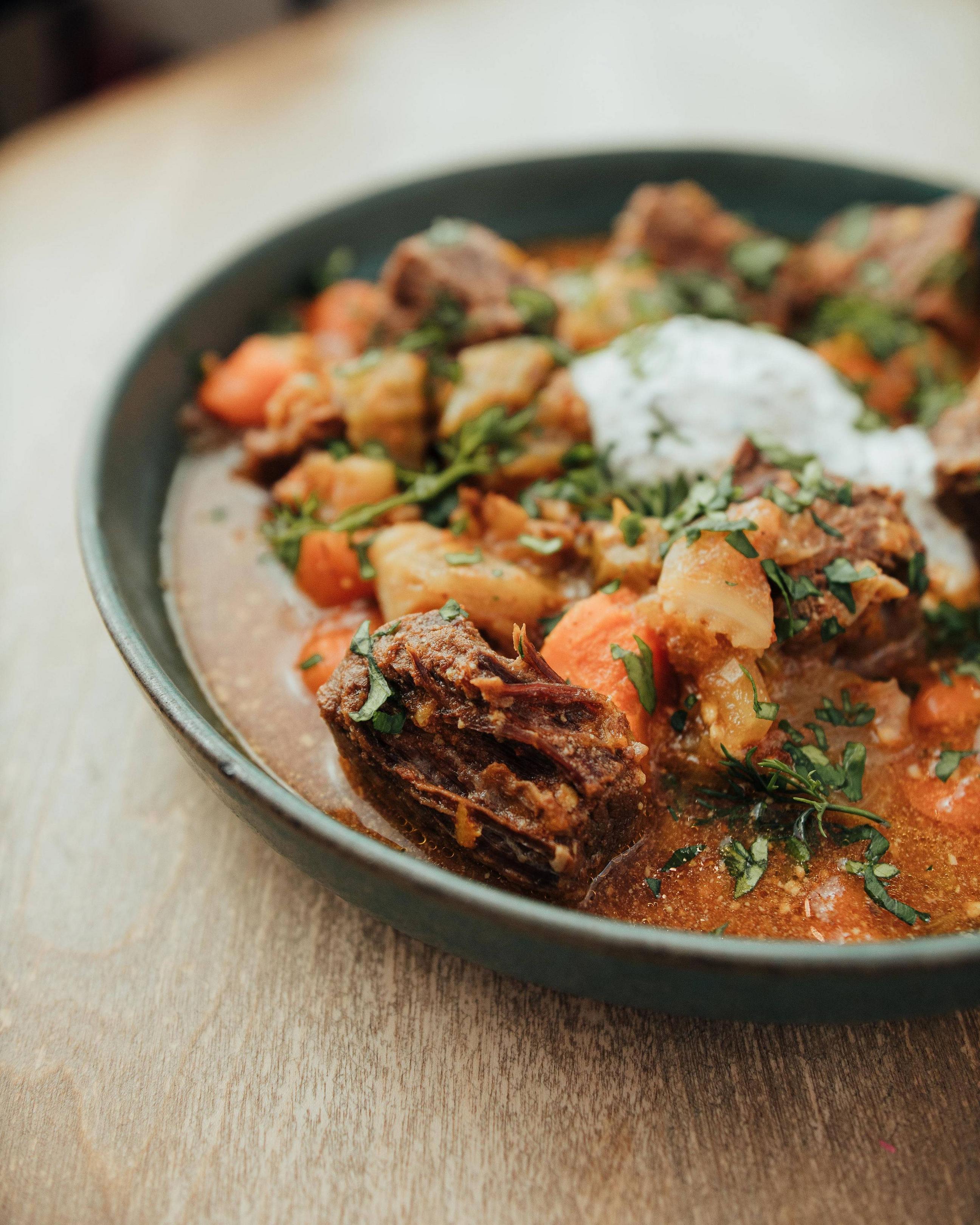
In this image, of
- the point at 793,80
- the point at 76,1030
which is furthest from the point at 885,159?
the point at 76,1030

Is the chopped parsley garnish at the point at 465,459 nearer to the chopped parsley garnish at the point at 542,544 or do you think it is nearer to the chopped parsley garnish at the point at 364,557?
the chopped parsley garnish at the point at 364,557

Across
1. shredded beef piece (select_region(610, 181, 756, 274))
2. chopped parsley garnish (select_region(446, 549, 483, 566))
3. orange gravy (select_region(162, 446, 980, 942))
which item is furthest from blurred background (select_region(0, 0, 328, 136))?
chopped parsley garnish (select_region(446, 549, 483, 566))

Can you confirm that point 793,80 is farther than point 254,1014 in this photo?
Yes

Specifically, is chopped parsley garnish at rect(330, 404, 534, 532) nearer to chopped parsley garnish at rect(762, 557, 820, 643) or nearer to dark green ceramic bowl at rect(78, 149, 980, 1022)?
dark green ceramic bowl at rect(78, 149, 980, 1022)

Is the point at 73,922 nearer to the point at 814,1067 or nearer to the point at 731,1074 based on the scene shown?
the point at 731,1074

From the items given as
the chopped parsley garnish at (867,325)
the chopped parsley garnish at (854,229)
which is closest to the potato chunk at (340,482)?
the chopped parsley garnish at (867,325)
